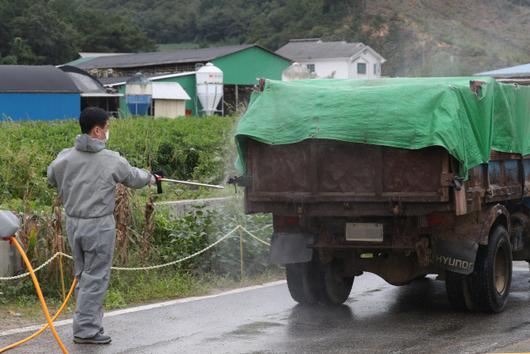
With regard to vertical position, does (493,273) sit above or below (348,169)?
below

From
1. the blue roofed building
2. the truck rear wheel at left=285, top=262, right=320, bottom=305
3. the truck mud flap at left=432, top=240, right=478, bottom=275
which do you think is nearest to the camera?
the truck mud flap at left=432, top=240, right=478, bottom=275

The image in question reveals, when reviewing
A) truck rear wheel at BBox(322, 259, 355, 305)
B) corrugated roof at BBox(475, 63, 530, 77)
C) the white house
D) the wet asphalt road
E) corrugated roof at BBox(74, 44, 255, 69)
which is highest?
the white house

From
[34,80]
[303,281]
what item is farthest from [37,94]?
[303,281]

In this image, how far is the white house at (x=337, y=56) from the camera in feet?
233

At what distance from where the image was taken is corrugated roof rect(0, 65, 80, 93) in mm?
37156

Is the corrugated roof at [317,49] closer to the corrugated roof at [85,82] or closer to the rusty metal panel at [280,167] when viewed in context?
the corrugated roof at [85,82]

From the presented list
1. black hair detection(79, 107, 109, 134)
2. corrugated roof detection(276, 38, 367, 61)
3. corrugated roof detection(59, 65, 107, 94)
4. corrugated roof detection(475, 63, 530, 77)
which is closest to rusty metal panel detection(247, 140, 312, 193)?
black hair detection(79, 107, 109, 134)

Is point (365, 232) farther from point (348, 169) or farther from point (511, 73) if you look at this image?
point (511, 73)

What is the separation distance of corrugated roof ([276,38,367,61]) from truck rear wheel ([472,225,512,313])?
62512 mm

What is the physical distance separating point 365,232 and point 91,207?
2.54 meters

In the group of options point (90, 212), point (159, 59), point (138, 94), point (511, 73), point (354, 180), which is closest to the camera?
point (90, 212)

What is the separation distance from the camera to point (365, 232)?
836 centimetres

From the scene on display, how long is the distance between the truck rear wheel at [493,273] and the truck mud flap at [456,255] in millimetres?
365

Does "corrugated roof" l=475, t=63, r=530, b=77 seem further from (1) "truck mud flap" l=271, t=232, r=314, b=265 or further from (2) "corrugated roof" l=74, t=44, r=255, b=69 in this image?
(2) "corrugated roof" l=74, t=44, r=255, b=69
